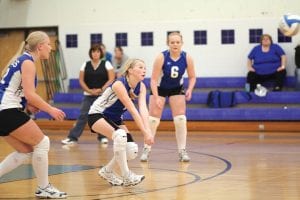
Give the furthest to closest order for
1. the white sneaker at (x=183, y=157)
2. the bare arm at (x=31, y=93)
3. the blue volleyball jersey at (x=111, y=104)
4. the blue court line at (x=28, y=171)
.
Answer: the white sneaker at (x=183, y=157) → the blue court line at (x=28, y=171) → the blue volleyball jersey at (x=111, y=104) → the bare arm at (x=31, y=93)

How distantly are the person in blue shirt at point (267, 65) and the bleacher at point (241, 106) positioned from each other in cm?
26

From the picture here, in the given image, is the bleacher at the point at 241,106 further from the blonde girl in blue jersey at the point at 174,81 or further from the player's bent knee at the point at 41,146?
the player's bent knee at the point at 41,146

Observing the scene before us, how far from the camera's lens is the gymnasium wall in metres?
15.5

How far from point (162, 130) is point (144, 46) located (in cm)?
251

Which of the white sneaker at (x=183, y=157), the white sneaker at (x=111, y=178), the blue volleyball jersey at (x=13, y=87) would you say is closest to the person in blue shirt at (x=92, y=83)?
the white sneaker at (x=183, y=157)

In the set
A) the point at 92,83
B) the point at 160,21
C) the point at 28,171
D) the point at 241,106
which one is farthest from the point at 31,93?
the point at 160,21

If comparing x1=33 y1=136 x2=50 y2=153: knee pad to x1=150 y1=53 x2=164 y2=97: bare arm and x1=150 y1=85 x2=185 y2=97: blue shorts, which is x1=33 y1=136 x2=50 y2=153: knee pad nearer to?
x1=150 y1=53 x2=164 y2=97: bare arm

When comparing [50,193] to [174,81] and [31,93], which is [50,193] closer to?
[31,93]

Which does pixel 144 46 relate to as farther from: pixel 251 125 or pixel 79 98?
pixel 251 125

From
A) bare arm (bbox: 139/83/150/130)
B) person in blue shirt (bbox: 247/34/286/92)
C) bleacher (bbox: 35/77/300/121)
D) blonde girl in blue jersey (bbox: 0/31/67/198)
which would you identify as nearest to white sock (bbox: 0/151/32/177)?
blonde girl in blue jersey (bbox: 0/31/67/198)

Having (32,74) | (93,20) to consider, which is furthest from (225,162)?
(93,20)

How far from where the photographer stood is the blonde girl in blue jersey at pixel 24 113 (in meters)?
5.59

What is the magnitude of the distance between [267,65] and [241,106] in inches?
43.7

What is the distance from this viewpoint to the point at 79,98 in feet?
52.9
